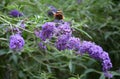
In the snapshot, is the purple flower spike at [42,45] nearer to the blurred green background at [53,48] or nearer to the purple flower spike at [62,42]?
the blurred green background at [53,48]

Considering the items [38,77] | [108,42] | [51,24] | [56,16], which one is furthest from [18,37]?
[108,42]

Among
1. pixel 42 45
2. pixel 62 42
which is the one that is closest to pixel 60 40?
pixel 62 42

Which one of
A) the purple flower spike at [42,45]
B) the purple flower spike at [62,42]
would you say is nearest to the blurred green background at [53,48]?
the purple flower spike at [42,45]

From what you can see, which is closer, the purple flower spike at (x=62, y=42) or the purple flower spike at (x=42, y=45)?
the purple flower spike at (x=62, y=42)

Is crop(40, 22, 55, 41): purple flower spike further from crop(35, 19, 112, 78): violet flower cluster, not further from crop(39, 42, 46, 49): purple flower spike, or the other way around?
crop(39, 42, 46, 49): purple flower spike

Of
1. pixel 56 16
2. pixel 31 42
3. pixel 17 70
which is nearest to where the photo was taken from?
pixel 56 16

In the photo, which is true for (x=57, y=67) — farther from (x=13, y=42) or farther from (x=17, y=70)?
(x=13, y=42)
